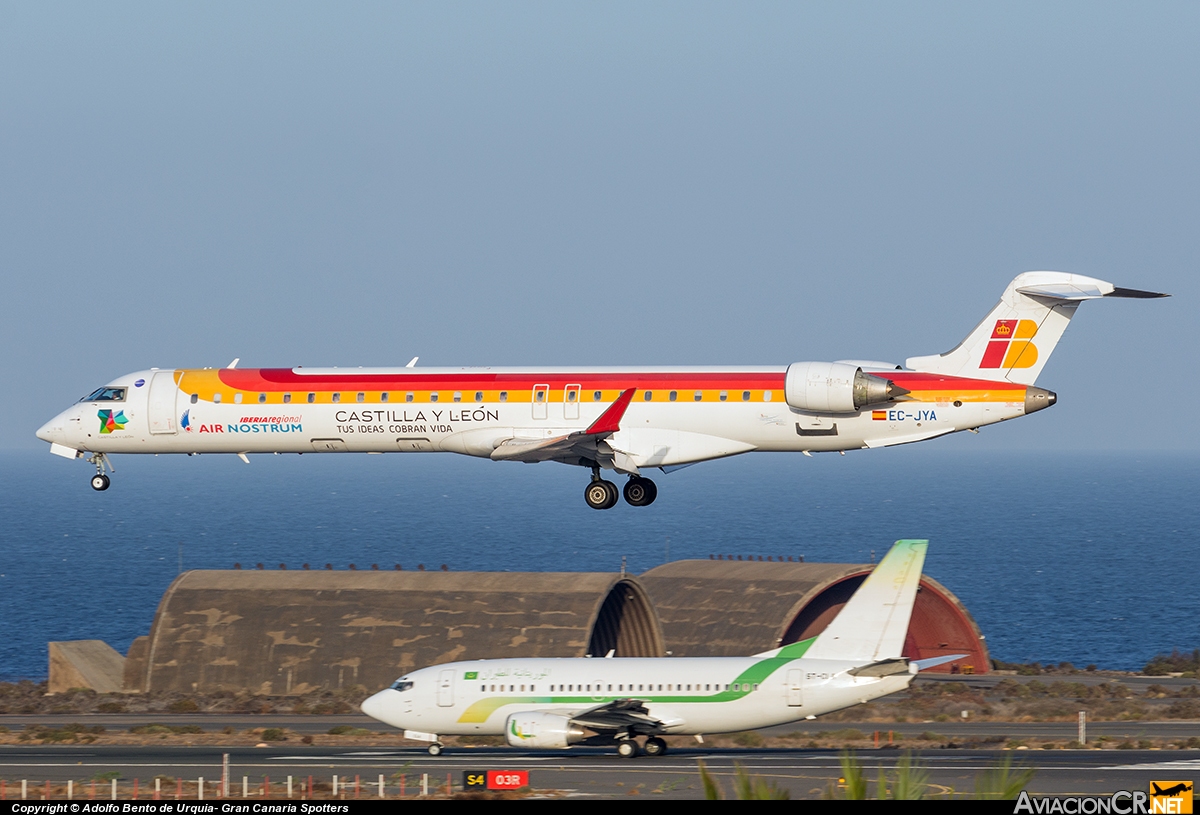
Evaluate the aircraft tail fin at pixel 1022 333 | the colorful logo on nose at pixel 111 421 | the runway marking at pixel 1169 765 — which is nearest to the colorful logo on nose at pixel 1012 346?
the aircraft tail fin at pixel 1022 333

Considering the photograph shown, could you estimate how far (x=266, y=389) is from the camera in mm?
42875

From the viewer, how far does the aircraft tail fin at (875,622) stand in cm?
4216

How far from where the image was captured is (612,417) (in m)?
39.6

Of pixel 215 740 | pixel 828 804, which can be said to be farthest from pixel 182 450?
pixel 828 804

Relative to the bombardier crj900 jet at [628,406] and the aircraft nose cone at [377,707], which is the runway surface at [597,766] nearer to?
the aircraft nose cone at [377,707]

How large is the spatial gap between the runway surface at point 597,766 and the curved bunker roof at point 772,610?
21.6 m

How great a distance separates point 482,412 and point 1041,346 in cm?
1508

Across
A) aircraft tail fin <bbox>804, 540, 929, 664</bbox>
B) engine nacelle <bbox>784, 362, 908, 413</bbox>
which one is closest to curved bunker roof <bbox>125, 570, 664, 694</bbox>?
aircraft tail fin <bbox>804, 540, 929, 664</bbox>

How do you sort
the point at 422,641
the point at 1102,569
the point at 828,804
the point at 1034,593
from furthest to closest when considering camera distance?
the point at 1102,569, the point at 1034,593, the point at 422,641, the point at 828,804

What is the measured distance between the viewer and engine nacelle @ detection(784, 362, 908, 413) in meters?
38.3

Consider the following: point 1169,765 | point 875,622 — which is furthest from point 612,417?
point 1169,765

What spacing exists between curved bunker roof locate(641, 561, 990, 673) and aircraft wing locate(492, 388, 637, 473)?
27471mm

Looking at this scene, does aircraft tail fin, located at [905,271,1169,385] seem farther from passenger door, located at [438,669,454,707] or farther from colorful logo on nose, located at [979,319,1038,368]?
passenger door, located at [438,669,454,707]

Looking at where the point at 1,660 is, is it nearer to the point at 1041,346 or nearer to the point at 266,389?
the point at 266,389
